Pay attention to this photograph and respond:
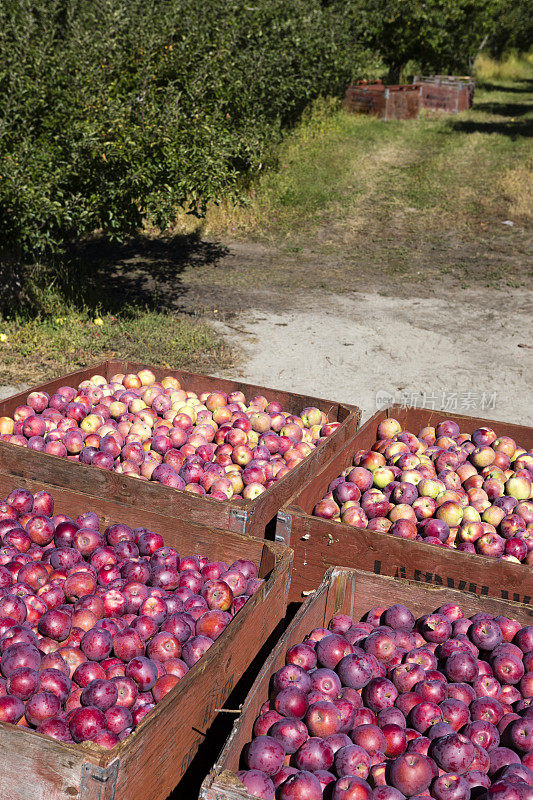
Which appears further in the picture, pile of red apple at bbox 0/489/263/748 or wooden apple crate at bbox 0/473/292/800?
pile of red apple at bbox 0/489/263/748

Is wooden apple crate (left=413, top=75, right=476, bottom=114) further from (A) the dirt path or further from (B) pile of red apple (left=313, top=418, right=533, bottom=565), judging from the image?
(B) pile of red apple (left=313, top=418, right=533, bottom=565)

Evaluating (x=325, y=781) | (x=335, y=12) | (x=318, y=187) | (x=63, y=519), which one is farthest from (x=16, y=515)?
(x=335, y=12)

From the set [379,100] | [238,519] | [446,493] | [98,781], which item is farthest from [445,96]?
[98,781]

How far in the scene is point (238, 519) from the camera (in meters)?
3.32

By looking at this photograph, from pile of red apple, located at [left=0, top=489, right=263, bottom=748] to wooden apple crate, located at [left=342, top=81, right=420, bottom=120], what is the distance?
2292 cm

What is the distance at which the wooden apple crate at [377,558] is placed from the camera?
10.1 feet

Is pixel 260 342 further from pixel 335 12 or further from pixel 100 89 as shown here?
pixel 335 12

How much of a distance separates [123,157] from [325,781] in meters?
6.31

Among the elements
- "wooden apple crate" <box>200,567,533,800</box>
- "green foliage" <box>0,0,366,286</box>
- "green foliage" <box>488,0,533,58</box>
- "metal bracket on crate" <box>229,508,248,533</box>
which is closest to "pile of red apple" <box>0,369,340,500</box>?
"metal bracket on crate" <box>229,508,248,533</box>

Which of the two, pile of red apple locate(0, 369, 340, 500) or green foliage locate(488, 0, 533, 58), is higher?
green foliage locate(488, 0, 533, 58)

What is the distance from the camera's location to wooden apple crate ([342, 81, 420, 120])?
23094 millimetres

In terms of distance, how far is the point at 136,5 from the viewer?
9.27m

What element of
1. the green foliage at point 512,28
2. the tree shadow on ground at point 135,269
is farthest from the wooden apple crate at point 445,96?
the tree shadow on ground at point 135,269

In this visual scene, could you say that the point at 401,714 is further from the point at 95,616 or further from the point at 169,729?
the point at 95,616
